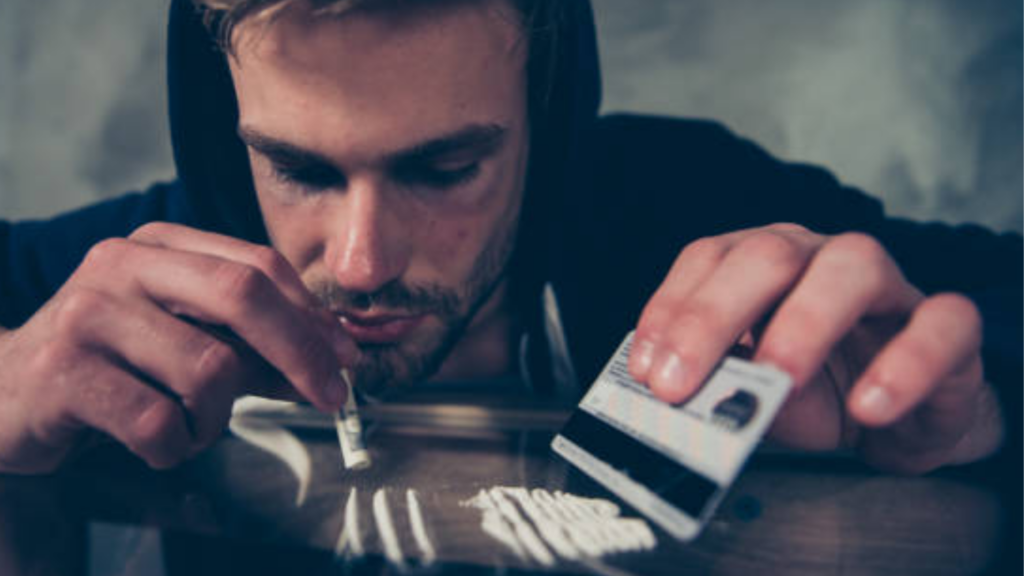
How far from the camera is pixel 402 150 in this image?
63 cm

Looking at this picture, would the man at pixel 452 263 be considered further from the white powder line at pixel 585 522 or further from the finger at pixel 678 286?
the white powder line at pixel 585 522

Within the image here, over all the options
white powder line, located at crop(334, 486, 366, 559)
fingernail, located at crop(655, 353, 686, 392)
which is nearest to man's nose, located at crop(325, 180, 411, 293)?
white powder line, located at crop(334, 486, 366, 559)

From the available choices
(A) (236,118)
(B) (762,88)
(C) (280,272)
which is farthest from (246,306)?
(B) (762,88)

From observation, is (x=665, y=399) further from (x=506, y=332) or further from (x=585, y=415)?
(x=506, y=332)

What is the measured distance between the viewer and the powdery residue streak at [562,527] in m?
0.42

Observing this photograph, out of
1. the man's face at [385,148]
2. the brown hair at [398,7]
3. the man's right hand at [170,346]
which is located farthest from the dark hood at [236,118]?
the man's right hand at [170,346]

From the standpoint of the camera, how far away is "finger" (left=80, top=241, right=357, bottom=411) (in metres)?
0.45

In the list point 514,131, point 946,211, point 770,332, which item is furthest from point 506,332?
point 946,211

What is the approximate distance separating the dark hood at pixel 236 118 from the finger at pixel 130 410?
475 millimetres

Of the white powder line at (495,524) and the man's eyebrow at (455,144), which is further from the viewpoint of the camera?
the man's eyebrow at (455,144)

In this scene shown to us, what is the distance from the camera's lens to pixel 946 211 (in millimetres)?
1114

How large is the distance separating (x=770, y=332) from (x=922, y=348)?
9 cm

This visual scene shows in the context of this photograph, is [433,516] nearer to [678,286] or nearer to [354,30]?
[678,286]

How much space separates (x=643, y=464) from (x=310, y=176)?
0.49 m
